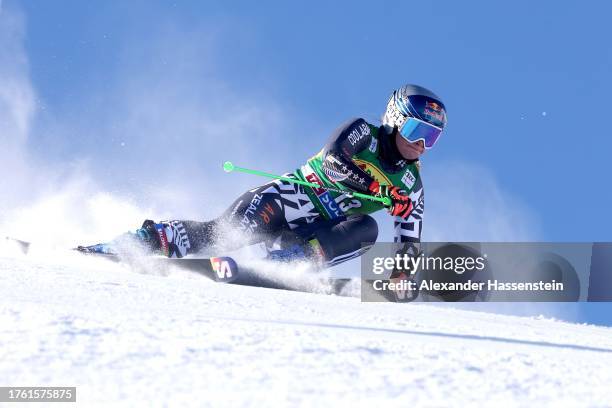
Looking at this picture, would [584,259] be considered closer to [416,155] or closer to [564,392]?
[416,155]

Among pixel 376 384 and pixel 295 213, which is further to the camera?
pixel 295 213

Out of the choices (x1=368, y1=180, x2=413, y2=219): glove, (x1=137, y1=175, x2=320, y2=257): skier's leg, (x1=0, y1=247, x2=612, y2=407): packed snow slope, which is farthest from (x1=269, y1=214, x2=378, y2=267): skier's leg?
(x1=0, y1=247, x2=612, y2=407): packed snow slope

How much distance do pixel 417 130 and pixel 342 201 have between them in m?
0.95

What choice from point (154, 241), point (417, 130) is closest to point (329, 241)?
point (417, 130)

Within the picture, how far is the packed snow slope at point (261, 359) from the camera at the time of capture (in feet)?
5.32

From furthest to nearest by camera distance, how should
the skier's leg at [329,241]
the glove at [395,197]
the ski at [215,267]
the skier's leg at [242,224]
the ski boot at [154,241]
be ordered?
the glove at [395,197]
the skier's leg at [329,241]
the skier's leg at [242,224]
the ski boot at [154,241]
the ski at [215,267]

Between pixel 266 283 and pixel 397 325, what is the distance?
10.6ft

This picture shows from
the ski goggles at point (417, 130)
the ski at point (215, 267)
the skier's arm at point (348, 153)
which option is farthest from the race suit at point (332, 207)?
the ski at point (215, 267)

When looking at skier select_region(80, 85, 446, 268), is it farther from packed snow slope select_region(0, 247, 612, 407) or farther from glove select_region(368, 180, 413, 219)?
packed snow slope select_region(0, 247, 612, 407)

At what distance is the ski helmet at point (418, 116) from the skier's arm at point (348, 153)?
318 mm

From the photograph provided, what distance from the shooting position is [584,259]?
711 centimetres

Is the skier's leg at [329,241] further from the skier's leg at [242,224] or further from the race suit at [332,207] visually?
the skier's leg at [242,224]

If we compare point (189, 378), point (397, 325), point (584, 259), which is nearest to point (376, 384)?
point (189, 378)

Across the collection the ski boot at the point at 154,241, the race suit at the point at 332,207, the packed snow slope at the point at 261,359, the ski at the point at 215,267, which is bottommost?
the packed snow slope at the point at 261,359
